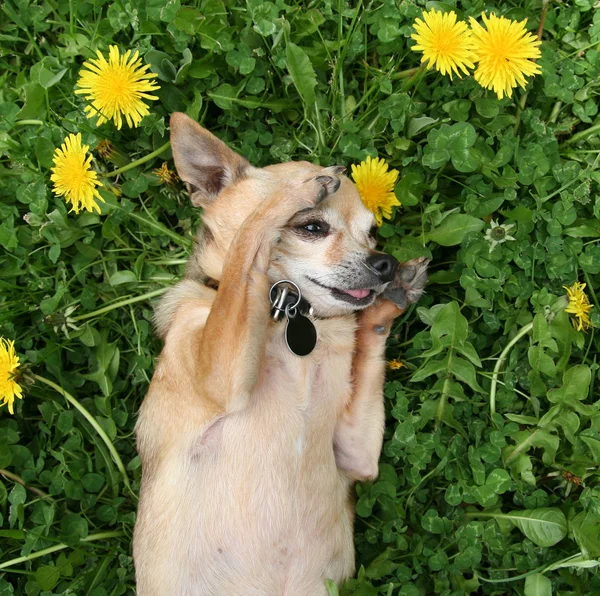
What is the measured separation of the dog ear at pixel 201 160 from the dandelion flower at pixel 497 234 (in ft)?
4.86

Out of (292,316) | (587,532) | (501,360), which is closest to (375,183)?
(292,316)

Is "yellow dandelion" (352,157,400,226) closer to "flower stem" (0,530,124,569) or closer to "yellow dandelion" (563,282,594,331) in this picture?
"yellow dandelion" (563,282,594,331)

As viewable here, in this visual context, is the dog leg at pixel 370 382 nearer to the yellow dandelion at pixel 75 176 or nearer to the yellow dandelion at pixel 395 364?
the yellow dandelion at pixel 395 364

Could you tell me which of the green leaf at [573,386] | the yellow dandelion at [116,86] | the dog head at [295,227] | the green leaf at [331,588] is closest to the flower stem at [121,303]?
the dog head at [295,227]

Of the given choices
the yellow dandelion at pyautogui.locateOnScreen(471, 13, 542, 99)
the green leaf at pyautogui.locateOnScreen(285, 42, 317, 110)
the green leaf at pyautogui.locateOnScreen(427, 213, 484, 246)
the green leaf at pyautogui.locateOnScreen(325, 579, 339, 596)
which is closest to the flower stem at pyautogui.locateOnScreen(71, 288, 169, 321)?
the green leaf at pyautogui.locateOnScreen(285, 42, 317, 110)

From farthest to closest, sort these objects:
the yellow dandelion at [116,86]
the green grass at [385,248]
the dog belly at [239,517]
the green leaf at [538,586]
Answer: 1. the green grass at [385,248]
2. the yellow dandelion at [116,86]
3. the green leaf at [538,586]
4. the dog belly at [239,517]

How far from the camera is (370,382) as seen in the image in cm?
331

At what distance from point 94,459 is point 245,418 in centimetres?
144

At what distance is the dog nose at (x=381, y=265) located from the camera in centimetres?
304

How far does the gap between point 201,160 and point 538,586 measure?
2991mm

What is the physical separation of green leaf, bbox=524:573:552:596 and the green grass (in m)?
0.03

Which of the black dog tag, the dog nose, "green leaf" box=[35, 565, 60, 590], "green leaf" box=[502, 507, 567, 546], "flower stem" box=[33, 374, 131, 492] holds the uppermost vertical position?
the dog nose

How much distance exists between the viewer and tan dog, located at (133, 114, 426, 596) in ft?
8.99

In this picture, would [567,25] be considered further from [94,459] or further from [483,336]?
[94,459]
